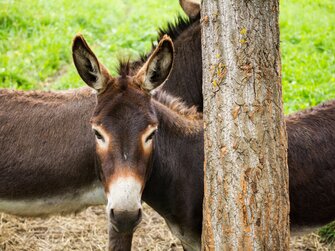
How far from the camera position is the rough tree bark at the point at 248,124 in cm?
342

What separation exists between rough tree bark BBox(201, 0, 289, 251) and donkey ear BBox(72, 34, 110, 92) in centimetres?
95

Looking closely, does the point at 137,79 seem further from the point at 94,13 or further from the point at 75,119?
the point at 94,13

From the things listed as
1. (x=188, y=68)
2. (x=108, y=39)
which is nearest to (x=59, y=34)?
(x=108, y=39)

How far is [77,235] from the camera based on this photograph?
5.76m

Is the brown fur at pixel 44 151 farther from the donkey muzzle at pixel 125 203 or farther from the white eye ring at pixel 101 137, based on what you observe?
the donkey muzzle at pixel 125 203

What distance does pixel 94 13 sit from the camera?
12047 millimetres

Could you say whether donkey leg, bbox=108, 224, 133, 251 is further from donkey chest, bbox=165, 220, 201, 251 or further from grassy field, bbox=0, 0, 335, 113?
grassy field, bbox=0, 0, 335, 113

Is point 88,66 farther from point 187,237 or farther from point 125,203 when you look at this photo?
point 187,237

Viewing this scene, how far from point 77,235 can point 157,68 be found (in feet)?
8.22

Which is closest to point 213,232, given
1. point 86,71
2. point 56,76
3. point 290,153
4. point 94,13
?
point 290,153

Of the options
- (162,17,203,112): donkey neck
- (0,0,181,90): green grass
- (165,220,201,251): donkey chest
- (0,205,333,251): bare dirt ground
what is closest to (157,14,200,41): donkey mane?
(162,17,203,112): donkey neck

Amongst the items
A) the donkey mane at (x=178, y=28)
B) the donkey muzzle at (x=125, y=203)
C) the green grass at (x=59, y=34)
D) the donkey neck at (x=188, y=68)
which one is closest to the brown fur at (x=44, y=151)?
the donkey muzzle at (x=125, y=203)

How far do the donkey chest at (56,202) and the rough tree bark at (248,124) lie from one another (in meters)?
1.63

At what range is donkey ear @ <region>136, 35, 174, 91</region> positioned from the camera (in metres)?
4.00
